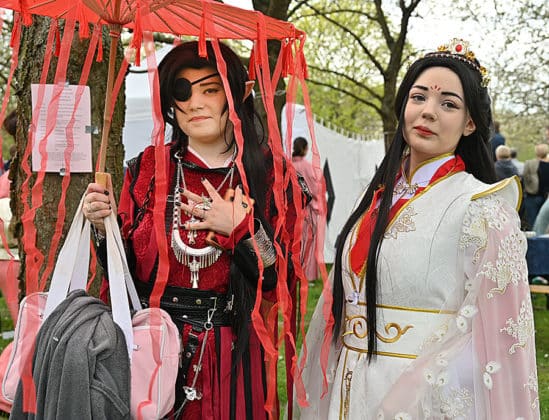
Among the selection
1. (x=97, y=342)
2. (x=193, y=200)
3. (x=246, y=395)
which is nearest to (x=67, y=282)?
(x=97, y=342)

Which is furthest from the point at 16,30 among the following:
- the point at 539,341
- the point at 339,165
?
the point at 339,165

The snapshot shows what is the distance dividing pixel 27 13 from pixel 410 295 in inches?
49.4

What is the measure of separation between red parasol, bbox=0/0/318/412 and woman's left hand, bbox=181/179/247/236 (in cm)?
13

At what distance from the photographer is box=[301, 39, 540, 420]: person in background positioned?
6.02 ft

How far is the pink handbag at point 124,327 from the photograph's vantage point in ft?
6.33

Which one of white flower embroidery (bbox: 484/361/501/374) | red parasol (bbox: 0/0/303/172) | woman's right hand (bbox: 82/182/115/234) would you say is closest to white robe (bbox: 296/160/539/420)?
white flower embroidery (bbox: 484/361/501/374)

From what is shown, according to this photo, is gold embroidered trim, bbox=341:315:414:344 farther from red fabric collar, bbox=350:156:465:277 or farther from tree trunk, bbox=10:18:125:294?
tree trunk, bbox=10:18:125:294

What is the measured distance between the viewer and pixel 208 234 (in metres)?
2.07

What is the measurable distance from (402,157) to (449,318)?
1.70 ft

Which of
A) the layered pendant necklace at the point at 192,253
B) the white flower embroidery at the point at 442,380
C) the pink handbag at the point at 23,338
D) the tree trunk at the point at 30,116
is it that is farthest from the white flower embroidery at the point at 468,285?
the tree trunk at the point at 30,116

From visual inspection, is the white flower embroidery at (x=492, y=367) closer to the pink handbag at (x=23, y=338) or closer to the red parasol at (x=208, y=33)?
the red parasol at (x=208, y=33)

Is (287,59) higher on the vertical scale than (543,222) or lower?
higher

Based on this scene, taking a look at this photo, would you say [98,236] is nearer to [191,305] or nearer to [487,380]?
[191,305]

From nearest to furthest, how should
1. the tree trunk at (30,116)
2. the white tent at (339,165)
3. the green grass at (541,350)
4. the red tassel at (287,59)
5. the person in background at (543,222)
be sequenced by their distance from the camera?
the red tassel at (287,59) < the tree trunk at (30,116) < the green grass at (541,350) < the person in background at (543,222) < the white tent at (339,165)
